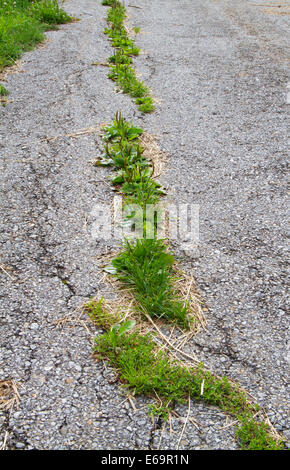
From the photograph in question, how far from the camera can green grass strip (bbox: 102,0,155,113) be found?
455 cm

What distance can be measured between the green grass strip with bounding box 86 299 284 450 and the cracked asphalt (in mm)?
51

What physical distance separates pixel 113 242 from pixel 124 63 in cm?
371

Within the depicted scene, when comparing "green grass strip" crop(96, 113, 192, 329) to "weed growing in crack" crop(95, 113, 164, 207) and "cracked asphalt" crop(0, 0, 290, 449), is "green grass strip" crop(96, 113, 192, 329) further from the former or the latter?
"cracked asphalt" crop(0, 0, 290, 449)

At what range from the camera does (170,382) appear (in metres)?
1.78

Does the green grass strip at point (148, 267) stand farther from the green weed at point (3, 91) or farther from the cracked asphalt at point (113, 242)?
the green weed at point (3, 91)

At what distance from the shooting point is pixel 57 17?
7066mm

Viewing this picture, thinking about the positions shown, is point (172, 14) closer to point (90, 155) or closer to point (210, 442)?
point (90, 155)

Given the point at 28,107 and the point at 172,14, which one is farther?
the point at 172,14

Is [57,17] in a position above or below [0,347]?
above

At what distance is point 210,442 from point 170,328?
62 cm

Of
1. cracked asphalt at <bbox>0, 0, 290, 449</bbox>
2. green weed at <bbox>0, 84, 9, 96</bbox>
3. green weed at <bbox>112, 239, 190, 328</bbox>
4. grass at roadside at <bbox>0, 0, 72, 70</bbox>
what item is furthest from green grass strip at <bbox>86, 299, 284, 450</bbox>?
grass at roadside at <bbox>0, 0, 72, 70</bbox>

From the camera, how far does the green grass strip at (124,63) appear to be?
4.55 m

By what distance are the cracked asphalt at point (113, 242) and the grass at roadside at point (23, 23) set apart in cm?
27

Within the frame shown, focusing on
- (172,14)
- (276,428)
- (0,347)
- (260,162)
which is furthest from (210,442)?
(172,14)
